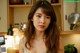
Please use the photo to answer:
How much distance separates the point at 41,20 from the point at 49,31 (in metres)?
0.12

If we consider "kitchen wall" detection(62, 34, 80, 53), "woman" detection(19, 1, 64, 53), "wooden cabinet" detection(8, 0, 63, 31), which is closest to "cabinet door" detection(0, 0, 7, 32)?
"wooden cabinet" detection(8, 0, 63, 31)

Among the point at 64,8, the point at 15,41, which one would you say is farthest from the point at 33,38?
the point at 64,8

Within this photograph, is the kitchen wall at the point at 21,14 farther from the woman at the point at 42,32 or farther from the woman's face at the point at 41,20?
the woman's face at the point at 41,20

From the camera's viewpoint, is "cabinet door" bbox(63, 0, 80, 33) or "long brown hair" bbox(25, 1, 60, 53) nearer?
"long brown hair" bbox(25, 1, 60, 53)

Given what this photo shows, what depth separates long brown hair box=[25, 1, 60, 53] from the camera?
1125 mm

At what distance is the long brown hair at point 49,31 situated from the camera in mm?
1125

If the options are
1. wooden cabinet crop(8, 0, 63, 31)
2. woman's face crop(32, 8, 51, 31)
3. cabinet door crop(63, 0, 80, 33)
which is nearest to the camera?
woman's face crop(32, 8, 51, 31)

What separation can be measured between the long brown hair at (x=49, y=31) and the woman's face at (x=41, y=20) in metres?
0.02

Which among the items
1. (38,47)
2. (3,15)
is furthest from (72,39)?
(38,47)

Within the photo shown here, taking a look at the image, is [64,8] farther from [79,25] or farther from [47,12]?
[47,12]

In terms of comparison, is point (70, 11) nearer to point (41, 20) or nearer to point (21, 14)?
point (21, 14)

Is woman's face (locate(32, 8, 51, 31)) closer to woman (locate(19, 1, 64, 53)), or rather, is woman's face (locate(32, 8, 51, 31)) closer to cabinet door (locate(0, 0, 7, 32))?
woman (locate(19, 1, 64, 53))

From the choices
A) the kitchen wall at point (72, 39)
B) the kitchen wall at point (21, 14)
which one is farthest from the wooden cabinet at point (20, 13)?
the kitchen wall at point (72, 39)

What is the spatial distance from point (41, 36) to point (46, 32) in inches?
1.7
